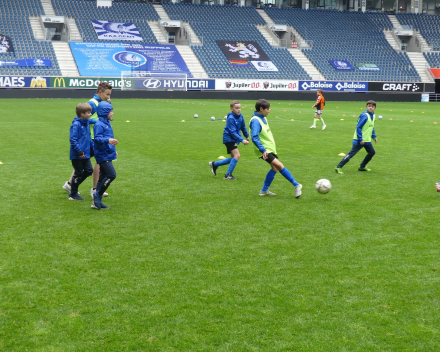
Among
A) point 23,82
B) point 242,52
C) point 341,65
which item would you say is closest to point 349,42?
point 341,65

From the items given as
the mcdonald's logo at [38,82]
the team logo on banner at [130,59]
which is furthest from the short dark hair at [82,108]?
the team logo on banner at [130,59]

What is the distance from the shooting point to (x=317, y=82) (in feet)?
155

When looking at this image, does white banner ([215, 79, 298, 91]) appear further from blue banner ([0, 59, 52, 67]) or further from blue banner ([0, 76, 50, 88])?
blue banner ([0, 59, 52, 67])

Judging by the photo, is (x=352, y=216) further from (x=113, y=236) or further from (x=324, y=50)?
(x=324, y=50)

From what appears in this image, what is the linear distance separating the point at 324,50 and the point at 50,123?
3917 centimetres

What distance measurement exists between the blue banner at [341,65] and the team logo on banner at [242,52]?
270 inches

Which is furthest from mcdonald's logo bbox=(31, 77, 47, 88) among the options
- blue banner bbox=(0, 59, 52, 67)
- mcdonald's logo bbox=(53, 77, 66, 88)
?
blue banner bbox=(0, 59, 52, 67)

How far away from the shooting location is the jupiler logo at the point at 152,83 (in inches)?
1695

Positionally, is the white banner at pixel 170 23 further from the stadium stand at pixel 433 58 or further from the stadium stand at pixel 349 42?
the stadium stand at pixel 433 58

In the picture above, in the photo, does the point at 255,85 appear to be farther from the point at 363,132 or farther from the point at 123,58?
the point at 363,132

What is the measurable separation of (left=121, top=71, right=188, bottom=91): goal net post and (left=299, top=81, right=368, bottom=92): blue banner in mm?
11132

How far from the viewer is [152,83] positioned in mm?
43219

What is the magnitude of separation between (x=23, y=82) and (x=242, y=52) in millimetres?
22113

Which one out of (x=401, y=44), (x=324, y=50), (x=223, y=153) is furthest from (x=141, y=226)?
(x=401, y=44)
